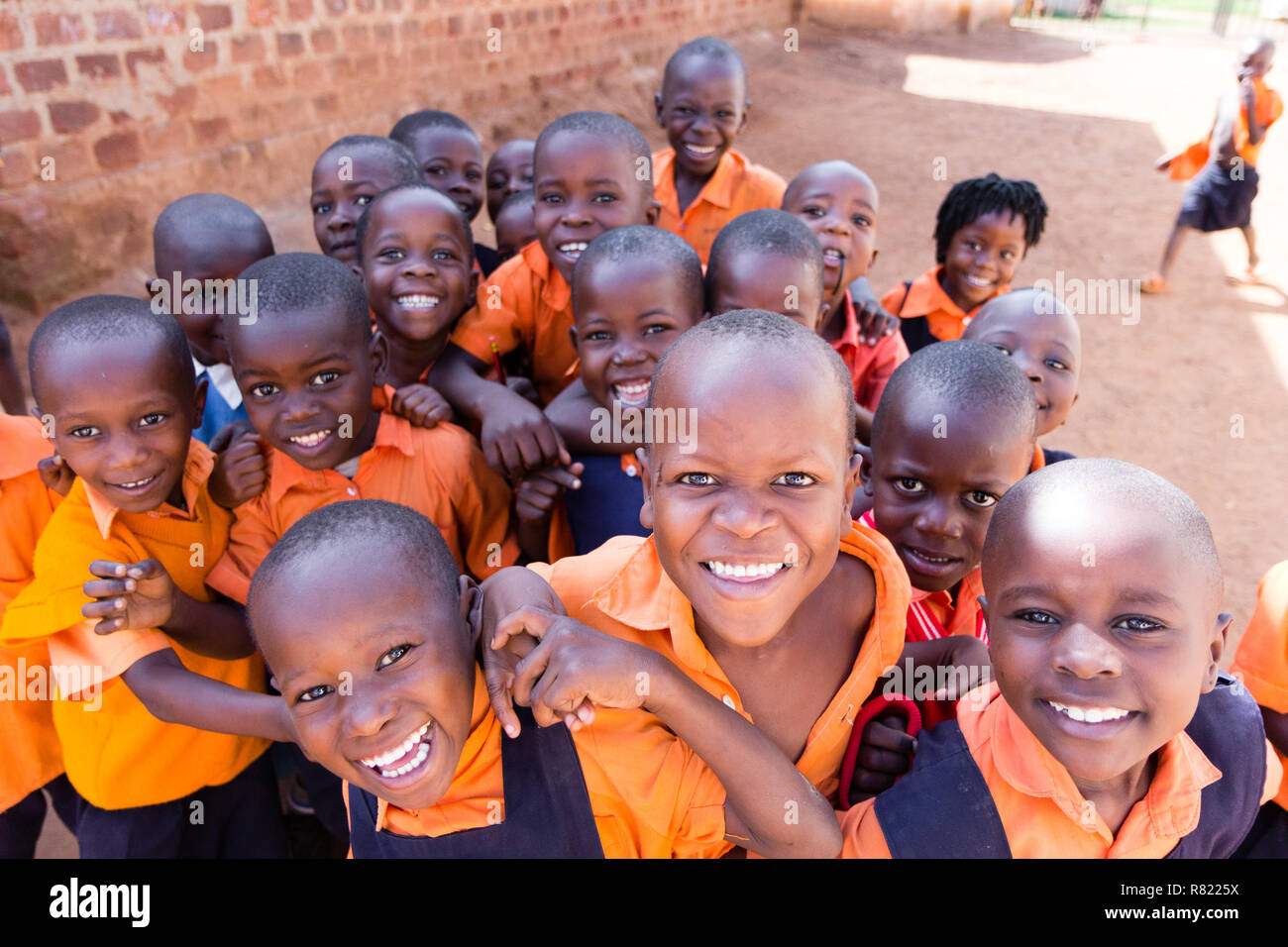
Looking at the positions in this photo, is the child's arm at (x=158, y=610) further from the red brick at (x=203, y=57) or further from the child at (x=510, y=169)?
the red brick at (x=203, y=57)

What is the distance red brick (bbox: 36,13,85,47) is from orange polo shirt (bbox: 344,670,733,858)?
14.3 feet

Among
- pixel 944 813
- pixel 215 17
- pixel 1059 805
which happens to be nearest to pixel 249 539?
pixel 944 813

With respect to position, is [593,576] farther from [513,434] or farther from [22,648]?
[22,648]

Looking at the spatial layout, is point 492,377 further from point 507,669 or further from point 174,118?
point 174,118

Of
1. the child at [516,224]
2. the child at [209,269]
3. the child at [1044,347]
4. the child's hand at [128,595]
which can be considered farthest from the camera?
the child at [516,224]

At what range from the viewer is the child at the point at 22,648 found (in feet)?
6.31

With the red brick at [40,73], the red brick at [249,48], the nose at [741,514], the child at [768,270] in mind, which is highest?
the red brick at [249,48]

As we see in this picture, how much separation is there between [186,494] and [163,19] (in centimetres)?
380

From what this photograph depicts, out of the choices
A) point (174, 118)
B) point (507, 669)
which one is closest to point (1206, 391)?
point (507, 669)

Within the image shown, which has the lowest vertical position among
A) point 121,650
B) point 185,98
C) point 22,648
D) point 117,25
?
point 22,648

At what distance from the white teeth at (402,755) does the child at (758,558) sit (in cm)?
18

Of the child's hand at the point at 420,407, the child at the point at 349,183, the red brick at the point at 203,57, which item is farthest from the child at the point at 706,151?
the red brick at the point at 203,57

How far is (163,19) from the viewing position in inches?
177
